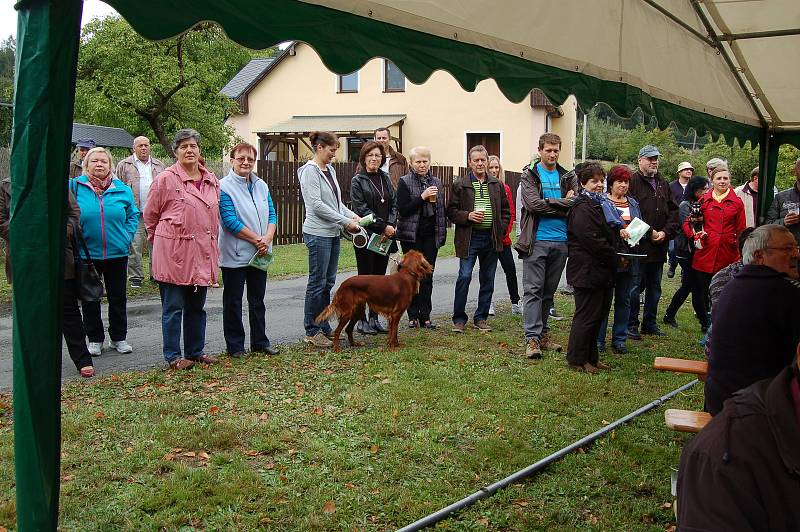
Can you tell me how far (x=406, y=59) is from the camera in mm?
3594

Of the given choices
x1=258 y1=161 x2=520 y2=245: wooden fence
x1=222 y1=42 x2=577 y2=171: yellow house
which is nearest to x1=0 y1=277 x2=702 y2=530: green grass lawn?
x1=258 y1=161 x2=520 y2=245: wooden fence

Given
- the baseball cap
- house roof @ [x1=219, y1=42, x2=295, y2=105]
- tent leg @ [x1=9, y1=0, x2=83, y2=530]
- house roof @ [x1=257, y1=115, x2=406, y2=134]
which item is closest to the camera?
tent leg @ [x1=9, y1=0, x2=83, y2=530]

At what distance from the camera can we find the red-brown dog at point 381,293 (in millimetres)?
→ 7988

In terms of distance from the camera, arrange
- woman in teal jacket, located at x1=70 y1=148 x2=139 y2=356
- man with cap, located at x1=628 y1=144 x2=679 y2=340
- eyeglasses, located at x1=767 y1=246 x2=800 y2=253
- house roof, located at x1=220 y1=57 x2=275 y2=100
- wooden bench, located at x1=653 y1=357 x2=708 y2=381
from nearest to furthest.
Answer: eyeglasses, located at x1=767 y1=246 x2=800 y2=253
wooden bench, located at x1=653 y1=357 x2=708 y2=381
woman in teal jacket, located at x1=70 y1=148 x2=139 y2=356
man with cap, located at x1=628 y1=144 x2=679 y2=340
house roof, located at x1=220 y1=57 x2=275 y2=100

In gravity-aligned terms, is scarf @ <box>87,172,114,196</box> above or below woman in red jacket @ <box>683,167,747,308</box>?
above

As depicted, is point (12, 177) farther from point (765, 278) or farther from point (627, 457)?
point (627, 457)

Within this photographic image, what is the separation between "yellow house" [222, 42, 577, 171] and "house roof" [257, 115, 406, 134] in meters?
0.04

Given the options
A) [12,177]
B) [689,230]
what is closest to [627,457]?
[12,177]

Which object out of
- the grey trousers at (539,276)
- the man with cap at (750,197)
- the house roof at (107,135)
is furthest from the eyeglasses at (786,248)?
the house roof at (107,135)

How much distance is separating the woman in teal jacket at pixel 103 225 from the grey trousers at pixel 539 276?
4.20 m

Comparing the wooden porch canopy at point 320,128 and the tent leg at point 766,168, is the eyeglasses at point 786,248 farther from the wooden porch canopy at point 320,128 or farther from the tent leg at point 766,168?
the wooden porch canopy at point 320,128

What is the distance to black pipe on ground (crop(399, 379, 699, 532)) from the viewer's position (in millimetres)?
4133

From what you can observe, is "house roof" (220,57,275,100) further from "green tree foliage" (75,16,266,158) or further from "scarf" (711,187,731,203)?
"scarf" (711,187,731,203)

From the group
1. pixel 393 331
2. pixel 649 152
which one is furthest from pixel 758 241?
pixel 649 152
